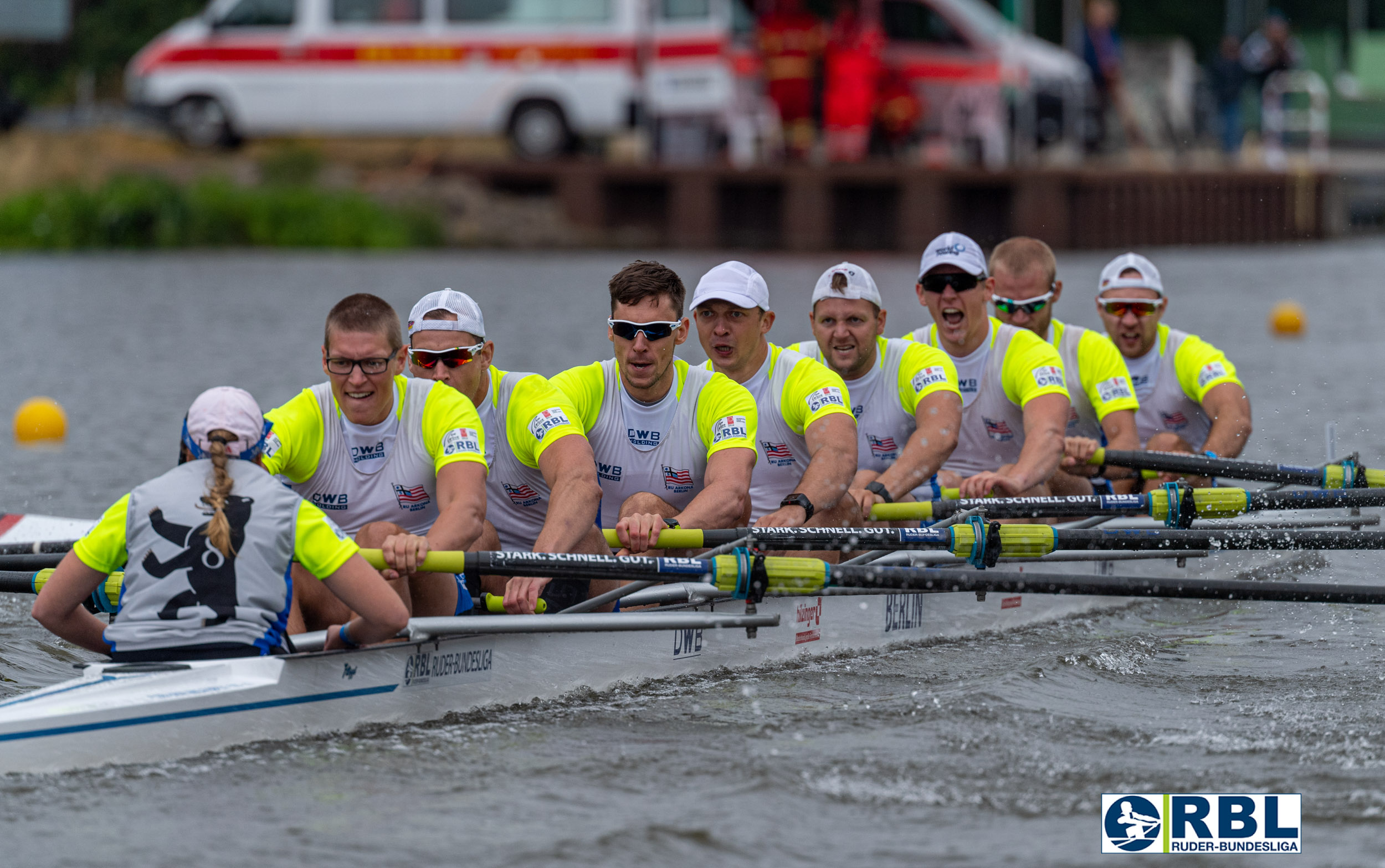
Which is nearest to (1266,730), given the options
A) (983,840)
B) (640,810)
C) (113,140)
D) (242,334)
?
(983,840)

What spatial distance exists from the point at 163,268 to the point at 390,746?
17010 millimetres

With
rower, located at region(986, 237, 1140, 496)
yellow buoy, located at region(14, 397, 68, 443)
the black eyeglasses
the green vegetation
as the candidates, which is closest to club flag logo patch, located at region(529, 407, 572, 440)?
the black eyeglasses

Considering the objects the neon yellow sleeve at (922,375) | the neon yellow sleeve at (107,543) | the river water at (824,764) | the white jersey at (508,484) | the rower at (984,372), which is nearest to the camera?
the river water at (824,764)

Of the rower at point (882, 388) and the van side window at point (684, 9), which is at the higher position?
the van side window at point (684, 9)

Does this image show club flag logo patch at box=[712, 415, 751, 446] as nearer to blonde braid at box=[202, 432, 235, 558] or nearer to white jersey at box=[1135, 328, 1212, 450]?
blonde braid at box=[202, 432, 235, 558]

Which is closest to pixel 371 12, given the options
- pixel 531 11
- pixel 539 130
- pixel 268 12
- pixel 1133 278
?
pixel 268 12

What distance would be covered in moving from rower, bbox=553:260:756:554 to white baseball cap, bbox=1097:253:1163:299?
2.83 m

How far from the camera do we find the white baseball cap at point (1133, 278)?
8945 mm

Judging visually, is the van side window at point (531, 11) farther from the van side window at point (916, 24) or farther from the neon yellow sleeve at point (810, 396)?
the neon yellow sleeve at point (810, 396)

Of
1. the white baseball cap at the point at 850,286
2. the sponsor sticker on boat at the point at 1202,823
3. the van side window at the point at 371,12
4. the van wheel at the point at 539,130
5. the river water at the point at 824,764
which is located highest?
the van side window at the point at 371,12

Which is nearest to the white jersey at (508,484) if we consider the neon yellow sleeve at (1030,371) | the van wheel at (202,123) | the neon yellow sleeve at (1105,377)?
the neon yellow sleeve at (1030,371)

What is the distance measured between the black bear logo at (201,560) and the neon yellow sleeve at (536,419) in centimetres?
163

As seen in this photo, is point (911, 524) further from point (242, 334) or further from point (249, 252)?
point (249, 252)

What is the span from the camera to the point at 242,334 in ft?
55.0
